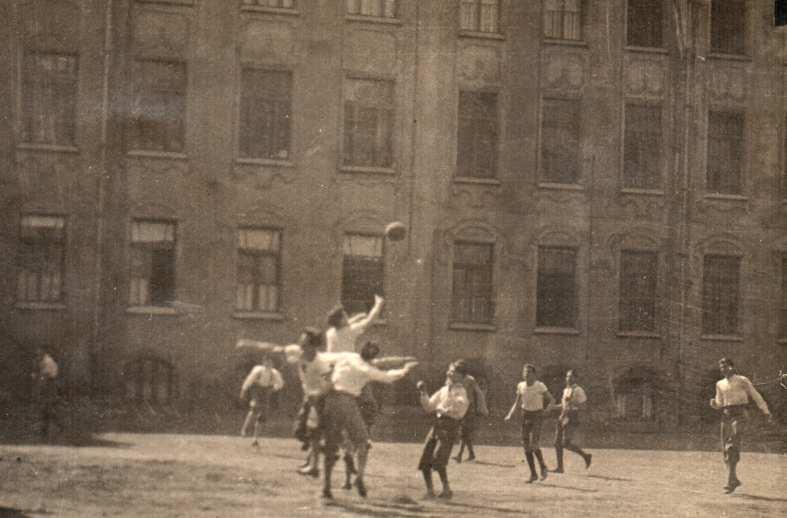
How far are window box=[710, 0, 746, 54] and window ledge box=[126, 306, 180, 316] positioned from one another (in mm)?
11286

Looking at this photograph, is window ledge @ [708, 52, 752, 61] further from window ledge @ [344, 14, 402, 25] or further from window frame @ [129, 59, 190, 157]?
window frame @ [129, 59, 190, 157]

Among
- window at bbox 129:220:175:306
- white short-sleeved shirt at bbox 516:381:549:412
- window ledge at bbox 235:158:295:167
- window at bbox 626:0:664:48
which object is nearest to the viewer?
white short-sleeved shirt at bbox 516:381:549:412

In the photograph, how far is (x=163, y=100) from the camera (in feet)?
62.5

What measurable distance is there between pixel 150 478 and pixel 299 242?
247 inches

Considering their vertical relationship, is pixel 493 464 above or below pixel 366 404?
below

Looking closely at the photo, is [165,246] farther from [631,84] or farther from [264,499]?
[631,84]

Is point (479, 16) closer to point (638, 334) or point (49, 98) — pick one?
point (638, 334)

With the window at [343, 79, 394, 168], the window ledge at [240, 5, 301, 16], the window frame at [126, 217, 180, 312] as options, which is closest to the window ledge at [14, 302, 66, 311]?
the window frame at [126, 217, 180, 312]

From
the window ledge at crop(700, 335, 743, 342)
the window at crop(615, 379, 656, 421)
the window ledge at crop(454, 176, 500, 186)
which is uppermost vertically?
the window ledge at crop(454, 176, 500, 186)

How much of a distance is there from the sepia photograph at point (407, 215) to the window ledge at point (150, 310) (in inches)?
2.0

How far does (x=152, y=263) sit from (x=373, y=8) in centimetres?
592

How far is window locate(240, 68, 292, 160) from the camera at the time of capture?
19.5 metres

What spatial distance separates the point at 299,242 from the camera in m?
19.4

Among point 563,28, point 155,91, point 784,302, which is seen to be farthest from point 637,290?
point 155,91
